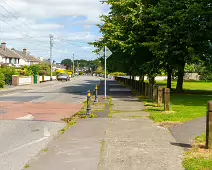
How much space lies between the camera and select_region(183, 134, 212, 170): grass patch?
242 inches

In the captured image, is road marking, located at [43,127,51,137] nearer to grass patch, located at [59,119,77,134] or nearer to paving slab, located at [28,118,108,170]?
grass patch, located at [59,119,77,134]

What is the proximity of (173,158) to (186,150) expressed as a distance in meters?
0.76

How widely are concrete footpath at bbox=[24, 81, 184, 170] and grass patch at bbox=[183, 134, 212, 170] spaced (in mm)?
163

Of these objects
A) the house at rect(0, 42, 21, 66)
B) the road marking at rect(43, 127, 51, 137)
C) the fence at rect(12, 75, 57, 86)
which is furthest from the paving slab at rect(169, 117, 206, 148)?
the house at rect(0, 42, 21, 66)

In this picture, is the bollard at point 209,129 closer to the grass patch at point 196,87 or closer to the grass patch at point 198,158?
the grass patch at point 198,158

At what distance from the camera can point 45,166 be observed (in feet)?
21.1

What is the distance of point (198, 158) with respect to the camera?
22.1 ft

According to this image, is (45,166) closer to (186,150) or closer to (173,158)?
(173,158)

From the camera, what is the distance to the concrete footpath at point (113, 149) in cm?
645

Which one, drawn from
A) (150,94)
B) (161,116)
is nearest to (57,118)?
(161,116)

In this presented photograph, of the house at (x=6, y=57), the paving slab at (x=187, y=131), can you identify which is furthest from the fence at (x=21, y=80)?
the paving slab at (x=187, y=131)

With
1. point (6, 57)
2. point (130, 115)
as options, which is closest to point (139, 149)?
point (130, 115)

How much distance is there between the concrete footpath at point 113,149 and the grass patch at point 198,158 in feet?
0.54

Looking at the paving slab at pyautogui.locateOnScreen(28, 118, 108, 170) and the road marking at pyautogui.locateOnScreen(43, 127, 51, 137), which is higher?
the paving slab at pyautogui.locateOnScreen(28, 118, 108, 170)
